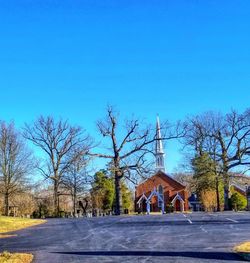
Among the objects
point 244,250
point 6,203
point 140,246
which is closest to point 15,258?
point 140,246

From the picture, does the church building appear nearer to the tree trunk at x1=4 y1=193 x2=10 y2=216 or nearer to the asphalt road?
the tree trunk at x1=4 y1=193 x2=10 y2=216

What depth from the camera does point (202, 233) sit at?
693 inches

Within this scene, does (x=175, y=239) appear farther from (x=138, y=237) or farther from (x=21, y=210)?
(x=21, y=210)

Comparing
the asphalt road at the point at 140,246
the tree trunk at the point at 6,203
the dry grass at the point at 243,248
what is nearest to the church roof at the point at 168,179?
the tree trunk at the point at 6,203

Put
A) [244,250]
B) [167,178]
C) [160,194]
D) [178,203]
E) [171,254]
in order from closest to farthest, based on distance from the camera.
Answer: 1. [171,254]
2. [244,250]
3. [178,203]
4. [160,194]
5. [167,178]

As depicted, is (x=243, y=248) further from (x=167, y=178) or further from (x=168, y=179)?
(x=167, y=178)

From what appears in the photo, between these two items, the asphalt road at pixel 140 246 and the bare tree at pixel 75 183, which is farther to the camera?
the bare tree at pixel 75 183

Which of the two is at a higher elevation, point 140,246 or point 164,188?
point 164,188

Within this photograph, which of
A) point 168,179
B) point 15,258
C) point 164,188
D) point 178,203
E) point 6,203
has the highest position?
point 168,179

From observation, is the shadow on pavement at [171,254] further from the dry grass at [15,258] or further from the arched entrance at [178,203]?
the arched entrance at [178,203]

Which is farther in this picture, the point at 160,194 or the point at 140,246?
the point at 160,194

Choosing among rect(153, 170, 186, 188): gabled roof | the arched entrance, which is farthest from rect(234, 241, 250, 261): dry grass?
rect(153, 170, 186, 188): gabled roof

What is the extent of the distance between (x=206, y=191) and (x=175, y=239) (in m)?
43.2

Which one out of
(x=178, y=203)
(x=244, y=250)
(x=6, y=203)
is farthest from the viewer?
(x=178, y=203)
